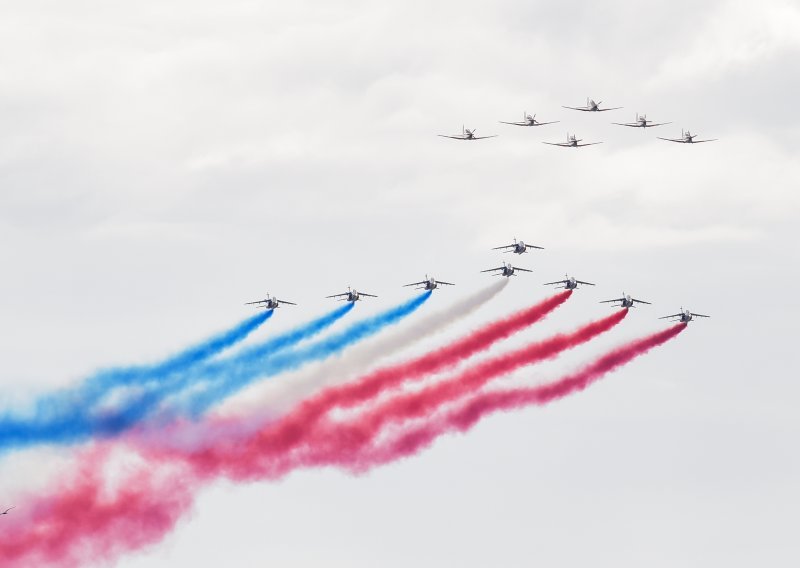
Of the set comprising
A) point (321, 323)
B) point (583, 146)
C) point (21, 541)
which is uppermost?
point (583, 146)

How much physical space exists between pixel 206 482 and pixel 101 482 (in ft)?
24.9

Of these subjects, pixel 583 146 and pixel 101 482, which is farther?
pixel 583 146

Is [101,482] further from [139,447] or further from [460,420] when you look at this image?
[460,420]

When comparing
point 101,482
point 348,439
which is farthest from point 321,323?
point 101,482

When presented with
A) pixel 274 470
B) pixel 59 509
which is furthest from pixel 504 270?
pixel 59 509

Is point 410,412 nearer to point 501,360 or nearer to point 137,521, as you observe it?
point 501,360

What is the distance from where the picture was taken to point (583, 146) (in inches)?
7608

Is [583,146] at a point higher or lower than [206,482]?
higher

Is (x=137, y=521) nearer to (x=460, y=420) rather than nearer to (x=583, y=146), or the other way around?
(x=460, y=420)

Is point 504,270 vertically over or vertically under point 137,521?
over

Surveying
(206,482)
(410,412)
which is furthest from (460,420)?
(206,482)

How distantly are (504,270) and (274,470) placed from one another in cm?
2230

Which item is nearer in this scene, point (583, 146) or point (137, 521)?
point (137, 521)

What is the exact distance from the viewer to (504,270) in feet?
602
